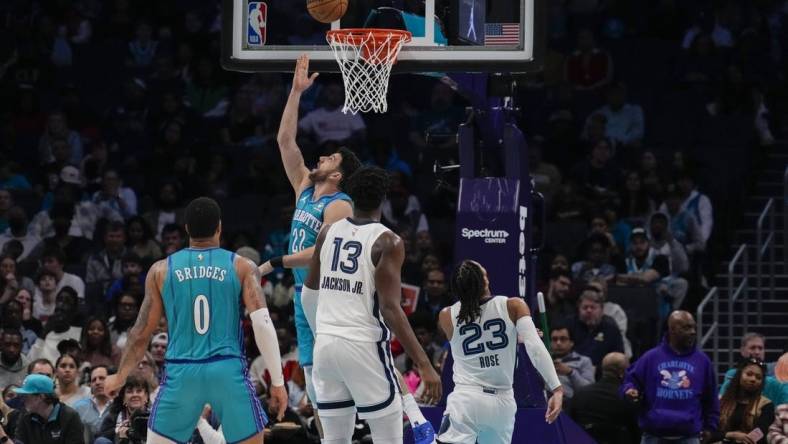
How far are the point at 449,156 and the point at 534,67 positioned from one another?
867 centimetres

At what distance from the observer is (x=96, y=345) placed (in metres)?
15.8

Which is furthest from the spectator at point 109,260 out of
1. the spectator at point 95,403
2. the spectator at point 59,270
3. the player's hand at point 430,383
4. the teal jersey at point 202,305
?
the player's hand at point 430,383

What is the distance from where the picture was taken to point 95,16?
23266 mm

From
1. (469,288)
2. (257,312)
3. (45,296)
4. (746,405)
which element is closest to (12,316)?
(45,296)

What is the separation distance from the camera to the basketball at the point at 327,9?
38.2 feet

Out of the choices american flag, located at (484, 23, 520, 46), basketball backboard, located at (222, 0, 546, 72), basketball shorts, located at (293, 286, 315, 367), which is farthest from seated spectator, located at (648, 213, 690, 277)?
basketball shorts, located at (293, 286, 315, 367)

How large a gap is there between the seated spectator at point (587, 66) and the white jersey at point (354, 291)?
11.9 metres

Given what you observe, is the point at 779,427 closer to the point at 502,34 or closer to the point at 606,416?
the point at 606,416

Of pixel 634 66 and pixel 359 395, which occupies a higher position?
pixel 634 66

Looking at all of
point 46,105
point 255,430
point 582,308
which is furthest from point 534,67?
Answer: point 46,105

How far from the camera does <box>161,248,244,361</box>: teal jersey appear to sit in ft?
30.9

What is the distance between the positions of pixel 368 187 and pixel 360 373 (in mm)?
1116

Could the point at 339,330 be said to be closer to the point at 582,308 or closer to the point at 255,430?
the point at 255,430

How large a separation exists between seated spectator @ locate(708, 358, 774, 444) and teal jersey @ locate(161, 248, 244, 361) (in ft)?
19.6
